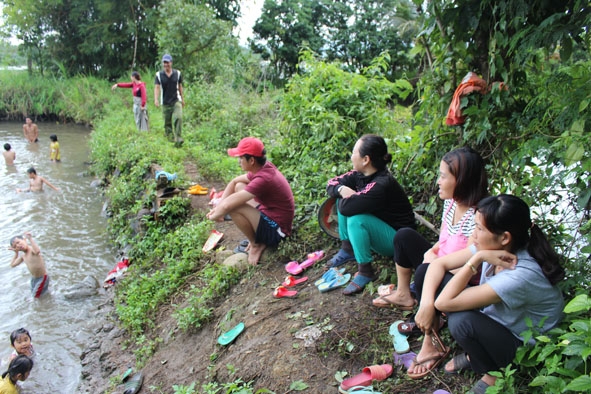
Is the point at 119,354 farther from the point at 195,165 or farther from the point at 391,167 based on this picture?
the point at 195,165

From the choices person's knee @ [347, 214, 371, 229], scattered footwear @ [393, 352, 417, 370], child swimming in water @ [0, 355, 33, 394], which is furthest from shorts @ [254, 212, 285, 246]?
child swimming in water @ [0, 355, 33, 394]

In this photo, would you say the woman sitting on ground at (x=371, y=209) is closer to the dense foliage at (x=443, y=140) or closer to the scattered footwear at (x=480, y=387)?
the dense foliage at (x=443, y=140)

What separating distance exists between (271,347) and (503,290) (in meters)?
1.76

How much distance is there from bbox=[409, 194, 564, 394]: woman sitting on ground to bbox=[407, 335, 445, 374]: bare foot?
0.91ft

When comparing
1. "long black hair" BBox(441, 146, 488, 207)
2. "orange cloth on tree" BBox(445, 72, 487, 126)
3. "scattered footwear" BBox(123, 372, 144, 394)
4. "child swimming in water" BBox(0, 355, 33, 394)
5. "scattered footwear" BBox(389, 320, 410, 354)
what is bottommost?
"child swimming in water" BBox(0, 355, 33, 394)

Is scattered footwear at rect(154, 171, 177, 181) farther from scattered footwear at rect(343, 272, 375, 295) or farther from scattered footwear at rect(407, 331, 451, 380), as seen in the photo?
scattered footwear at rect(407, 331, 451, 380)

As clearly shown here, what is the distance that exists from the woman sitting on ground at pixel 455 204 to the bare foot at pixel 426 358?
545 mm

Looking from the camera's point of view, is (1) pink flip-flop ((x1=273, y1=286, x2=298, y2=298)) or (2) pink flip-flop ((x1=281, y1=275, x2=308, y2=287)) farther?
(2) pink flip-flop ((x1=281, y1=275, x2=308, y2=287))

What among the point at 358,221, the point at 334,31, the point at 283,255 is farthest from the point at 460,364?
the point at 334,31

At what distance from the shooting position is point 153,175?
27.0 feet

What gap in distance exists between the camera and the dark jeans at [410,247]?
3.24 meters

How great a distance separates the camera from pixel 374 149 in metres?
3.75

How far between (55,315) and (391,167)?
4.63 m

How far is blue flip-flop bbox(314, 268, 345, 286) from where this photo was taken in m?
4.01
